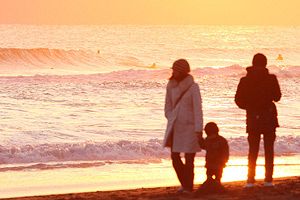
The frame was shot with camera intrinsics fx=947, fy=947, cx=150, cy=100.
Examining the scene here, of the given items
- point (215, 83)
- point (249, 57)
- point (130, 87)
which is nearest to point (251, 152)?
point (130, 87)

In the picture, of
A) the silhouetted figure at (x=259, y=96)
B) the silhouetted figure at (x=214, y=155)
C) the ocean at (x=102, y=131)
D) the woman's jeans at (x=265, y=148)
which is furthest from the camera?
the ocean at (x=102, y=131)

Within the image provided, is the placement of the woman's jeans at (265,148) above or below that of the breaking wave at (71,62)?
below

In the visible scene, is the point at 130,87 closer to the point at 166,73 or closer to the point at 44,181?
the point at 166,73

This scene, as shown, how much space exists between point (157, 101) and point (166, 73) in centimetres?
2149

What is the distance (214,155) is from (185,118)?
2.16 ft

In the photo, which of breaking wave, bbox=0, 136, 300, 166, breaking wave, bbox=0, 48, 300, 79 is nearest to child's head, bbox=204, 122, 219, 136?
breaking wave, bbox=0, 136, 300, 166

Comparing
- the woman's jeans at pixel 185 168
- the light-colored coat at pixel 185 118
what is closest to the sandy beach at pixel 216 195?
the woman's jeans at pixel 185 168

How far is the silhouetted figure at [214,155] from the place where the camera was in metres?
10.4

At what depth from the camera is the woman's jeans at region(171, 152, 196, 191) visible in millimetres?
10180

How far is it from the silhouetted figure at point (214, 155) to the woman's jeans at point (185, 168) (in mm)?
188

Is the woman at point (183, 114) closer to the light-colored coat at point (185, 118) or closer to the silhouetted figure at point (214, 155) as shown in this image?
the light-colored coat at point (185, 118)

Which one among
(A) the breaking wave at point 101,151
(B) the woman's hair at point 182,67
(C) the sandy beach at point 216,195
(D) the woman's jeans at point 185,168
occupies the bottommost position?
(C) the sandy beach at point 216,195

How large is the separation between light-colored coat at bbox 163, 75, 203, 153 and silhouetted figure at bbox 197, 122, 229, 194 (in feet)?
1.17

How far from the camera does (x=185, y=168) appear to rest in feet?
33.8
